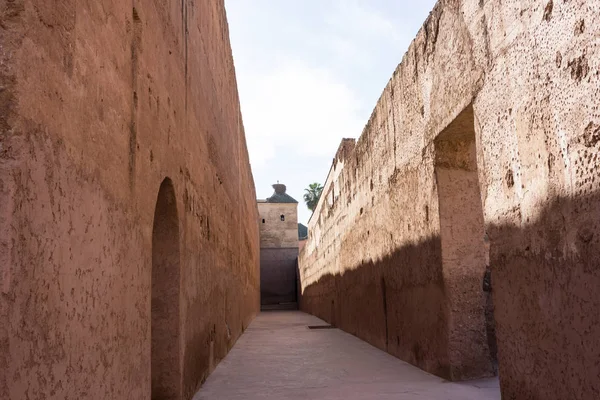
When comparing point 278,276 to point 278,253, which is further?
point 278,253

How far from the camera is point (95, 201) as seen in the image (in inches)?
81.1

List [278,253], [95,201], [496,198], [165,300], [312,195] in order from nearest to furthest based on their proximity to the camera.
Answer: [95,201] → [496,198] → [165,300] → [278,253] → [312,195]

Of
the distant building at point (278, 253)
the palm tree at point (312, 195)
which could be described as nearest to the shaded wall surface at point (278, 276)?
the distant building at point (278, 253)

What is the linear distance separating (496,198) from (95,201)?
244 cm

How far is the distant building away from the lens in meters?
28.2

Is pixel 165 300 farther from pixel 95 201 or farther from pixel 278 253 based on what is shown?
pixel 278 253

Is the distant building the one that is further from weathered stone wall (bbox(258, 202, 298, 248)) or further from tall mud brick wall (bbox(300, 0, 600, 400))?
tall mud brick wall (bbox(300, 0, 600, 400))

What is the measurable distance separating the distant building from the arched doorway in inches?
937

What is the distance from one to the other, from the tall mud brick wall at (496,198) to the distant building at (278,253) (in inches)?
846

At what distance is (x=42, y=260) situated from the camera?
1559mm

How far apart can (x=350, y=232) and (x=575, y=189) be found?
7.06 meters

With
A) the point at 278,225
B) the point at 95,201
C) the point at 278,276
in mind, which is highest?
the point at 278,225

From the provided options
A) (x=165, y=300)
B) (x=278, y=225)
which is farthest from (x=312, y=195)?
(x=165, y=300)

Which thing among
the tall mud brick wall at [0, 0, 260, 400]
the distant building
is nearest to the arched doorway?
the tall mud brick wall at [0, 0, 260, 400]
